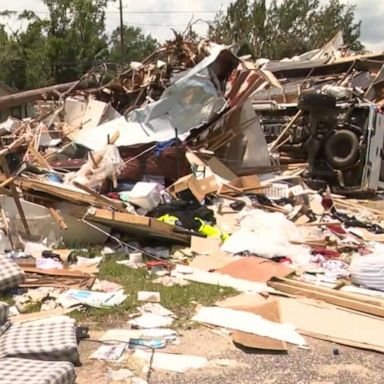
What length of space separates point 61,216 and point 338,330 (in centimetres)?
355

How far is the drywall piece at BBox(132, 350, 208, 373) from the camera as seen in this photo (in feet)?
12.4

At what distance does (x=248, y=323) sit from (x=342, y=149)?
7204 mm

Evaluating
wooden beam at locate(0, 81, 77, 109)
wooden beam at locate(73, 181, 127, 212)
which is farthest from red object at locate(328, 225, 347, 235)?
wooden beam at locate(0, 81, 77, 109)

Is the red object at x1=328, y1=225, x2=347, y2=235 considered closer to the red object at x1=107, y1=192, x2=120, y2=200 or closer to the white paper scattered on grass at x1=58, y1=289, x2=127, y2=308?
the red object at x1=107, y1=192, x2=120, y2=200

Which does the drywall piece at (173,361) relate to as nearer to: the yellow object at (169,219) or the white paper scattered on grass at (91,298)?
the white paper scattered on grass at (91,298)

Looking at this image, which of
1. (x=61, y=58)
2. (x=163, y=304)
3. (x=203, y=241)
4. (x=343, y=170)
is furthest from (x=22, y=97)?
(x=61, y=58)

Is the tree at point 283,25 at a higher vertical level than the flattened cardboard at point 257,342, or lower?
higher

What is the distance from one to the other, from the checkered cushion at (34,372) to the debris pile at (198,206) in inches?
2.6

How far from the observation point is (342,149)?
36.0 ft

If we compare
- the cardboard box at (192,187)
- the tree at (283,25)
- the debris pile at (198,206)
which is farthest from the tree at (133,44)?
the cardboard box at (192,187)

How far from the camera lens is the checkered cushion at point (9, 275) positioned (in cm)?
500

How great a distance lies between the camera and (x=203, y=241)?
268 inches

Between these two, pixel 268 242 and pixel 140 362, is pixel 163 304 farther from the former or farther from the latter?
pixel 268 242

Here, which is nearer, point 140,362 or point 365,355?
point 140,362
